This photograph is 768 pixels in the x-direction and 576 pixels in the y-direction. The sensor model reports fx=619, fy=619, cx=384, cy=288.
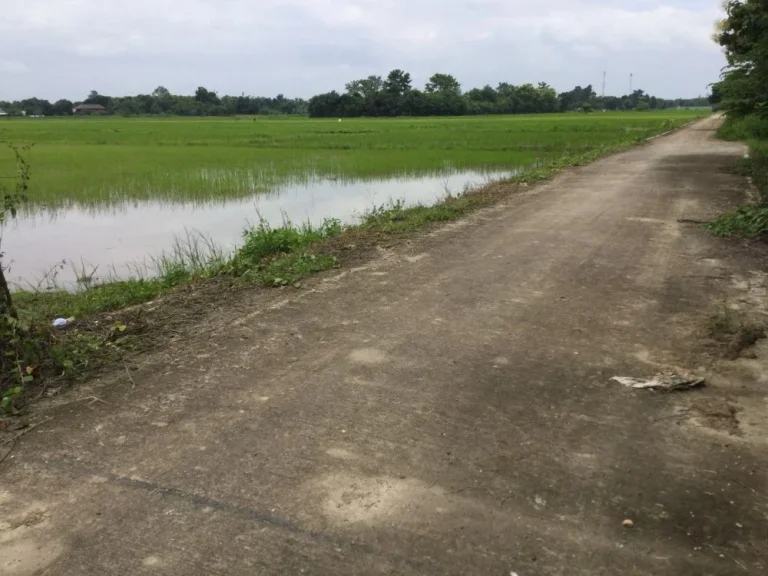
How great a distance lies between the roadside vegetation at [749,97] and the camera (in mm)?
7512

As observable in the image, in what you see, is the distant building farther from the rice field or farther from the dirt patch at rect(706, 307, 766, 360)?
the dirt patch at rect(706, 307, 766, 360)

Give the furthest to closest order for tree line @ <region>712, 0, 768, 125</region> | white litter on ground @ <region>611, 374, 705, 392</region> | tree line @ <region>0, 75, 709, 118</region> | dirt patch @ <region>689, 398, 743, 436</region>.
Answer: tree line @ <region>0, 75, 709, 118</region>
tree line @ <region>712, 0, 768, 125</region>
white litter on ground @ <region>611, 374, 705, 392</region>
dirt patch @ <region>689, 398, 743, 436</region>

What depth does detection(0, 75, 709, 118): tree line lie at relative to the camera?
78812 millimetres

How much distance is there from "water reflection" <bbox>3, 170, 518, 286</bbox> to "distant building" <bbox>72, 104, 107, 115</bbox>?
98.1m

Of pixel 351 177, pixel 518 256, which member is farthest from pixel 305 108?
pixel 518 256

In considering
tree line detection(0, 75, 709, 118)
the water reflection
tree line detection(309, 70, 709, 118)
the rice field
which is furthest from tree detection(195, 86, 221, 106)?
the water reflection

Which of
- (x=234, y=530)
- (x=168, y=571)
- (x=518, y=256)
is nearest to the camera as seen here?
(x=168, y=571)

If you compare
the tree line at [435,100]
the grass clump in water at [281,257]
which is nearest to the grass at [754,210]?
the grass clump in water at [281,257]

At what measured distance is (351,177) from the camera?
16906mm

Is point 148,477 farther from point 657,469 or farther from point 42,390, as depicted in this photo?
point 657,469

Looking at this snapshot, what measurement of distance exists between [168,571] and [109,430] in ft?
3.94

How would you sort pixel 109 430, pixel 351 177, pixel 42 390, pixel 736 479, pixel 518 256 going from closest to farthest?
pixel 736 479
pixel 109 430
pixel 42 390
pixel 518 256
pixel 351 177

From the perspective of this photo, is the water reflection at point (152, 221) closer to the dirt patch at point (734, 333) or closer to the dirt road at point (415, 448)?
the dirt road at point (415, 448)

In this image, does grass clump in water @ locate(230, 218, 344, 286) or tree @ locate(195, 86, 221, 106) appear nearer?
grass clump in water @ locate(230, 218, 344, 286)
